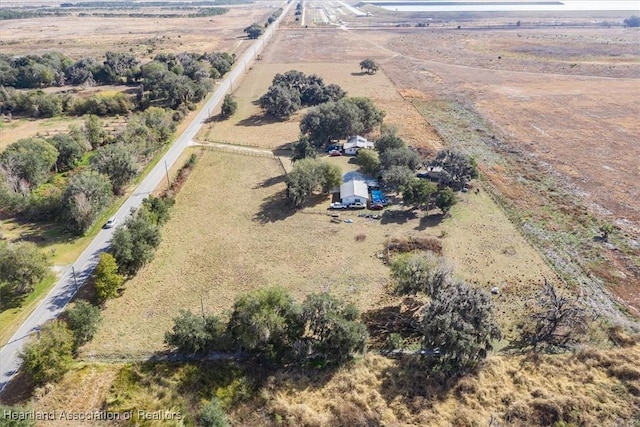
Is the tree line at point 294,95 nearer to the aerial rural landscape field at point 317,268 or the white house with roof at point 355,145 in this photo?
the aerial rural landscape field at point 317,268

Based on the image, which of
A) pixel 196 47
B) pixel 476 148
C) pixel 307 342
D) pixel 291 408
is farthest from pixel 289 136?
pixel 196 47

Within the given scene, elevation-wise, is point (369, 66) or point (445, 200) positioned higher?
point (369, 66)

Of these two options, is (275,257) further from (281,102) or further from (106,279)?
(281,102)

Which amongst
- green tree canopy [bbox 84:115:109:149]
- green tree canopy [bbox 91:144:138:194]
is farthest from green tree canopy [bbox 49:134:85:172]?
green tree canopy [bbox 91:144:138:194]

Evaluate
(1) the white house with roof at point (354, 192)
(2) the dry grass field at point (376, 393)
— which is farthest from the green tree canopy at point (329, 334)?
(1) the white house with roof at point (354, 192)

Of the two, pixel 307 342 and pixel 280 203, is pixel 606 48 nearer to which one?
pixel 280 203

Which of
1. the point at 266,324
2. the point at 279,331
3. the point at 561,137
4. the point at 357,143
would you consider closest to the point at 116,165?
the point at 266,324

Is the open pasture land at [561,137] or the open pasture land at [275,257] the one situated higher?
the open pasture land at [561,137]
